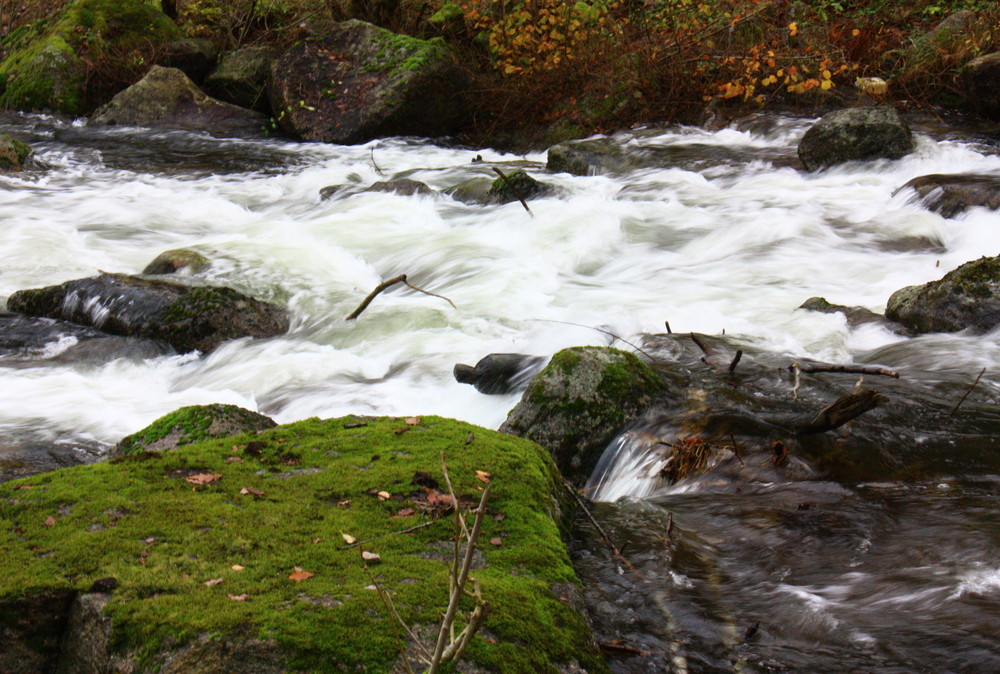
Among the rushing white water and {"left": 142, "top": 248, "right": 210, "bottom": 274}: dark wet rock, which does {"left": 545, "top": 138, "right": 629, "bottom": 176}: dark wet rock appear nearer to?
the rushing white water

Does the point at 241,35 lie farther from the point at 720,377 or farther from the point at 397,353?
the point at 720,377

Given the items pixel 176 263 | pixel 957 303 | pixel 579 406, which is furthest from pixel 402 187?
pixel 579 406

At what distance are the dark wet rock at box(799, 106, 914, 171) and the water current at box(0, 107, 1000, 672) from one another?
234mm

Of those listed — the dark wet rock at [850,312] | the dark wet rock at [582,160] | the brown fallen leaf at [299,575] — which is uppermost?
the brown fallen leaf at [299,575]

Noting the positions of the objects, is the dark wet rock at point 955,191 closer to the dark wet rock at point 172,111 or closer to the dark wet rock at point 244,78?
the dark wet rock at point 172,111

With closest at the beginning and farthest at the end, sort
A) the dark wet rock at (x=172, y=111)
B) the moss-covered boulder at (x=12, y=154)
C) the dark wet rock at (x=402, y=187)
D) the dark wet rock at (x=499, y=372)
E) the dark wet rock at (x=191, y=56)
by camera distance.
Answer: the dark wet rock at (x=499, y=372) < the dark wet rock at (x=402, y=187) < the moss-covered boulder at (x=12, y=154) < the dark wet rock at (x=172, y=111) < the dark wet rock at (x=191, y=56)

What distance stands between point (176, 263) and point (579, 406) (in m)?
5.99

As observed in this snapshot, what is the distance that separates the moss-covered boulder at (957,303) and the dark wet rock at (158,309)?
5.52 meters

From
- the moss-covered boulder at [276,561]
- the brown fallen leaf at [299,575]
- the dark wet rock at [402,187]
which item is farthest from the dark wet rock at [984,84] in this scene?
the brown fallen leaf at [299,575]

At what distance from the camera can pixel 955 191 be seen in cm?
982

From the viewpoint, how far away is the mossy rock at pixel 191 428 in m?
4.71

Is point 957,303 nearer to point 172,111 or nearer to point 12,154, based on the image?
point 12,154

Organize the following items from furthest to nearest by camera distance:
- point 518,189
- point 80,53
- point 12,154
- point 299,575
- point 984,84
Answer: point 80,53, point 12,154, point 984,84, point 518,189, point 299,575

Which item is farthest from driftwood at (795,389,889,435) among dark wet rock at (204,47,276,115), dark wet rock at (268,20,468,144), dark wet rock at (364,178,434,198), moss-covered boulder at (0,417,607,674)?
dark wet rock at (204,47,276,115)
